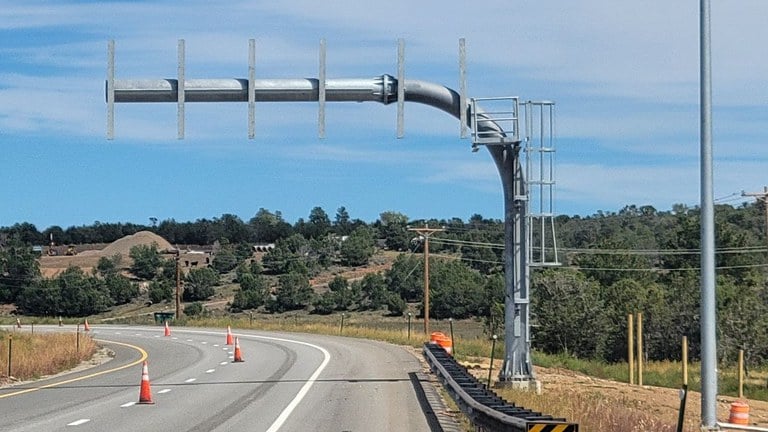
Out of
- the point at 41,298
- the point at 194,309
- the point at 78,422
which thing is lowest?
the point at 194,309

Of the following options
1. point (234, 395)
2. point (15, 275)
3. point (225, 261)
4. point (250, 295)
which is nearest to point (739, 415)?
point (234, 395)

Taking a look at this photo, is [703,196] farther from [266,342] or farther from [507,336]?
[266,342]

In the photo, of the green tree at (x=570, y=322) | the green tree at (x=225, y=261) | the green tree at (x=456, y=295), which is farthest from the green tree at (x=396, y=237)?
the green tree at (x=570, y=322)

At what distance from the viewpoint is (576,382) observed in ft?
94.7

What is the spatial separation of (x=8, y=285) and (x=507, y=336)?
10925 cm

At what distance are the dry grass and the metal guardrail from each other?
502 inches

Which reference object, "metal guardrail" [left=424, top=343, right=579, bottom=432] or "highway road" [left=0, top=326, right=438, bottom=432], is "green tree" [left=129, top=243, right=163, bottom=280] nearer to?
"highway road" [left=0, top=326, right=438, bottom=432]

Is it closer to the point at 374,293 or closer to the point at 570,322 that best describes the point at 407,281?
the point at 374,293

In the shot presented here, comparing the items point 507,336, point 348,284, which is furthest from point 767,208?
point 348,284

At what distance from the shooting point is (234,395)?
73.0ft

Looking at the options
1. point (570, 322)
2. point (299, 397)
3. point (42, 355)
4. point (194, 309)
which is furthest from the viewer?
point (194, 309)

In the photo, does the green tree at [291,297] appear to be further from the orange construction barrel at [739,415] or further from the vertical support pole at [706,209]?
the vertical support pole at [706,209]

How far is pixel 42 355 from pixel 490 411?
2311cm

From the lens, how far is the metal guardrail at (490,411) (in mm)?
10453
